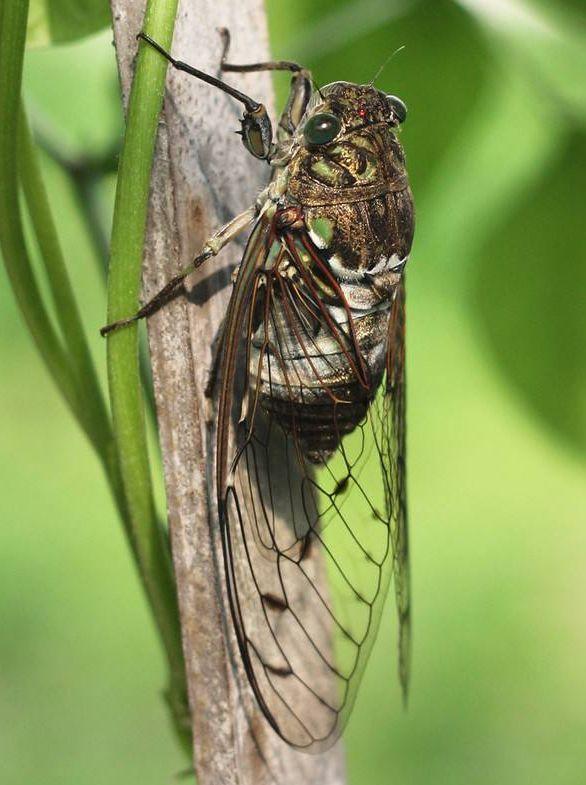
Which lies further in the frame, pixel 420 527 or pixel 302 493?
pixel 420 527

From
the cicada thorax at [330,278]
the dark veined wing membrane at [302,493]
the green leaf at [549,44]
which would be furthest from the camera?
the green leaf at [549,44]

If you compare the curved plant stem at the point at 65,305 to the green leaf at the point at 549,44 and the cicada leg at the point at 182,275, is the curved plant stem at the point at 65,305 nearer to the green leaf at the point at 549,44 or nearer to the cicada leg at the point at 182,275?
the cicada leg at the point at 182,275

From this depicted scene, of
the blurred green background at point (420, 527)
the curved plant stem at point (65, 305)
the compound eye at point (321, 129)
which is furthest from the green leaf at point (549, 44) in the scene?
the curved plant stem at point (65, 305)

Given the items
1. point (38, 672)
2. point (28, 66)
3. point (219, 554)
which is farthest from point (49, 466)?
point (219, 554)

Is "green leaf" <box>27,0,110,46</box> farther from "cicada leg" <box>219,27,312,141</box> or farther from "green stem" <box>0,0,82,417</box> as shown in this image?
"green stem" <box>0,0,82,417</box>

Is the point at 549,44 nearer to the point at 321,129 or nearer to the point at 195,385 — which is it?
the point at 321,129

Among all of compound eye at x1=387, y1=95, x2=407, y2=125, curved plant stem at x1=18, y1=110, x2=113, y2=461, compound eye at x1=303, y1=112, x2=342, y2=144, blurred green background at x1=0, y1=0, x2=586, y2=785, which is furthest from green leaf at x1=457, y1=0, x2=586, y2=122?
curved plant stem at x1=18, y1=110, x2=113, y2=461

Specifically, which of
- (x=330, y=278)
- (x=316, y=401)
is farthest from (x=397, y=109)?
(x=316, y=401)
